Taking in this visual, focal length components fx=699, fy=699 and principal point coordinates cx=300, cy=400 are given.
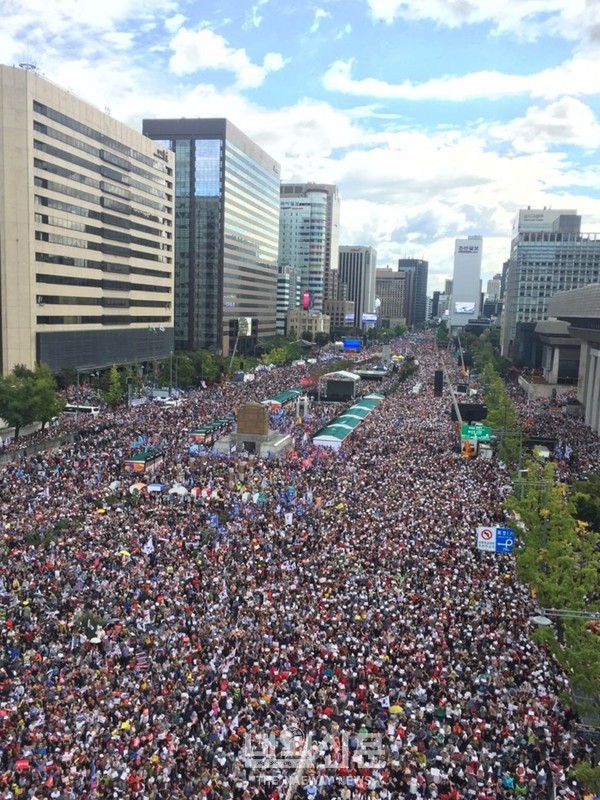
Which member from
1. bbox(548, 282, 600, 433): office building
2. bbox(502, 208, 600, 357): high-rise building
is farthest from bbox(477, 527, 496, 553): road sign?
bbox(502, 208, 600, 357): high-rise building

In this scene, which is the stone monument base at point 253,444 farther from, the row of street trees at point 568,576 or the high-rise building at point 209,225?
the high-rise building at point 209,225

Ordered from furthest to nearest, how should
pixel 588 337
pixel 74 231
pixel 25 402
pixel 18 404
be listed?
pixel 74 231
pixel 588 337
pixel 25 402
pixel 18 404

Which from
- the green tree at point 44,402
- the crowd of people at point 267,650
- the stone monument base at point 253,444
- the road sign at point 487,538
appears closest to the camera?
the crowd of people at point 267,650

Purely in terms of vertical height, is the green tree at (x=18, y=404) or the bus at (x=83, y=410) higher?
the green tree at (x=18, y=404)

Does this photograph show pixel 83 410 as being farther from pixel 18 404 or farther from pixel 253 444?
pixel 253 444

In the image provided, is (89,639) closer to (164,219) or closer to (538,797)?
(538,797)

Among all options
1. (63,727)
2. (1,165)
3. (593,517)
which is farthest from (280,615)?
(1,165)

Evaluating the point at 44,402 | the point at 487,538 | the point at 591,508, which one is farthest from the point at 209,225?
the point at 487,538

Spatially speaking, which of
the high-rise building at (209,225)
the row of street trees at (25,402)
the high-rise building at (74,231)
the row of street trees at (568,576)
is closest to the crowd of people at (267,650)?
the row of street trees at (568,576)
